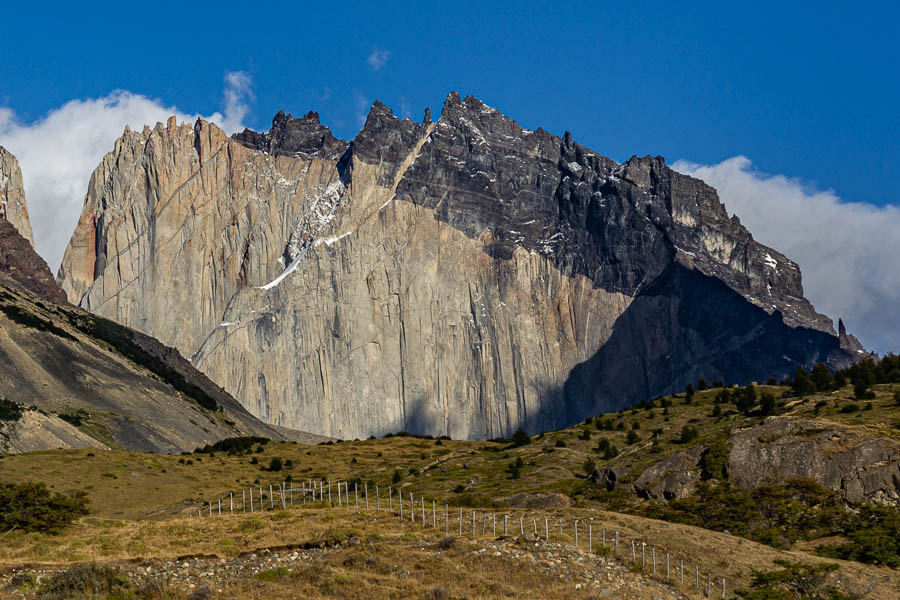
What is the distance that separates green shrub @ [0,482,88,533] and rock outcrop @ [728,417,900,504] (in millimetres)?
35252

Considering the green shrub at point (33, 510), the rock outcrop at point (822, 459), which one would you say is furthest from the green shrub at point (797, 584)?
the green shrub at point (33, 510)

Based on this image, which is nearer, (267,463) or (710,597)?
(710,597)

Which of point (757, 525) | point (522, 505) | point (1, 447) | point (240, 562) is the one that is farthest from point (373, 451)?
point (240, 562)

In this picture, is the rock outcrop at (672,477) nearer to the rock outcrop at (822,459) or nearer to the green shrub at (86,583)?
the rock outcrop at (822,459)

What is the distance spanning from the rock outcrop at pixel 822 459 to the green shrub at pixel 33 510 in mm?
35252

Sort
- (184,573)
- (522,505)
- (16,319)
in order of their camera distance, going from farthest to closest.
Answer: (16,319) → (522,505) → (184,573)

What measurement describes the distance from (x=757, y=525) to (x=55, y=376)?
496 ft

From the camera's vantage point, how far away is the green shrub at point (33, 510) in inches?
1951

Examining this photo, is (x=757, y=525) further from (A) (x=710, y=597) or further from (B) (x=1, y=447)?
(B) (x=1, y=447)

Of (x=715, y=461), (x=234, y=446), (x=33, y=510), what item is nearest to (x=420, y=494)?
(x=715, y=461)

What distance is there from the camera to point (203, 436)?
191 metres

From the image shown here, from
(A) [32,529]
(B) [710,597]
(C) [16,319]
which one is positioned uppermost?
(C) [16,319]

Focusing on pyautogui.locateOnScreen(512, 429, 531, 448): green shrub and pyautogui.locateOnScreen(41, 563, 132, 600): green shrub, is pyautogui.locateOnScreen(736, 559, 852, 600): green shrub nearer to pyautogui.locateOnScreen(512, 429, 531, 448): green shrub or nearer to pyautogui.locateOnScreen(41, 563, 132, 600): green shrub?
pyautogui.locateOnScreen(41, 563, 132, 600): green shrub

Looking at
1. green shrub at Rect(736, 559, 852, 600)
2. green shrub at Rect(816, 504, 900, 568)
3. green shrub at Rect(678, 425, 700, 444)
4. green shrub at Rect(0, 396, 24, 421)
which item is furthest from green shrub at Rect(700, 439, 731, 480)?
green shrub at Rect(0, 396, 24, 421)
